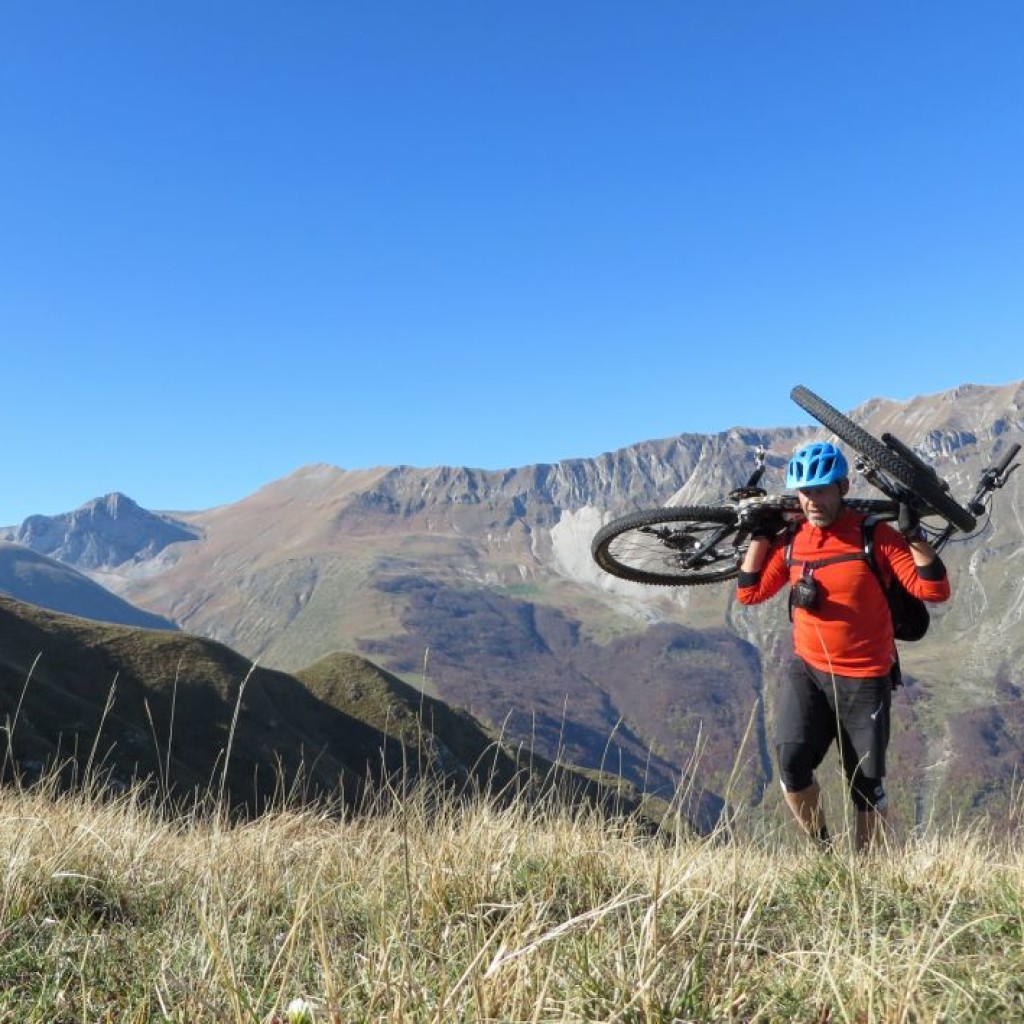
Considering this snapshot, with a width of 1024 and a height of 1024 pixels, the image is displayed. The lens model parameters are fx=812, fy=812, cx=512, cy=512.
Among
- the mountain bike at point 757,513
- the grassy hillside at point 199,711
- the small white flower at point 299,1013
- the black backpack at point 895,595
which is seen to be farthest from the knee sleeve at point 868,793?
the grassy hillside at point 199,711

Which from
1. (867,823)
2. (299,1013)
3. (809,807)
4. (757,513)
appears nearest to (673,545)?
(757,513)

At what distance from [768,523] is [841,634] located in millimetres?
1662

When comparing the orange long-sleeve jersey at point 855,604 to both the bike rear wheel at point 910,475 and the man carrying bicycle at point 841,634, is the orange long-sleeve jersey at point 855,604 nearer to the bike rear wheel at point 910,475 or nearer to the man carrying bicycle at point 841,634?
the man carrying bicycle at point 841,634

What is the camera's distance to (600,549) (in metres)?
9.96

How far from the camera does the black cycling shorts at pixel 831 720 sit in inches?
253

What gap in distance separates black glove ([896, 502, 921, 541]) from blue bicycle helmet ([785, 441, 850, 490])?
0.55 m

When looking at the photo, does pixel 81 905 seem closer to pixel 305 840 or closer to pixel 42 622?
pixel 305 840

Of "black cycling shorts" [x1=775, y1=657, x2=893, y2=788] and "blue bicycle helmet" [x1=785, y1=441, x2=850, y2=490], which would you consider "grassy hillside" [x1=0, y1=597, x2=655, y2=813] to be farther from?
"blue bicycle helmet" [x1=785, y1=441, x2=850, y2=490]

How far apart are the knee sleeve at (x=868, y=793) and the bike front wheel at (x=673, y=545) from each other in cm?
275

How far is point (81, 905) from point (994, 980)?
157 inches

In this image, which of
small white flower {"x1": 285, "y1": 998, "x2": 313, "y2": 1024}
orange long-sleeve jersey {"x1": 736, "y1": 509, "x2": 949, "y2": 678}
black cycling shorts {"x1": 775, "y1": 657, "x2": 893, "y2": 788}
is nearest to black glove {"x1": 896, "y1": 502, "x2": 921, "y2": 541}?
orange long-sleeve jersey {"x1": 736, "y1": 509, "x2": 949, "y2": 678}

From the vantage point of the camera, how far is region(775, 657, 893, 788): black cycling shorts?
21.0 ft

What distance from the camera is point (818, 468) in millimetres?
6805

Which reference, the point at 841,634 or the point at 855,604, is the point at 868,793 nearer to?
the point at 841,634
